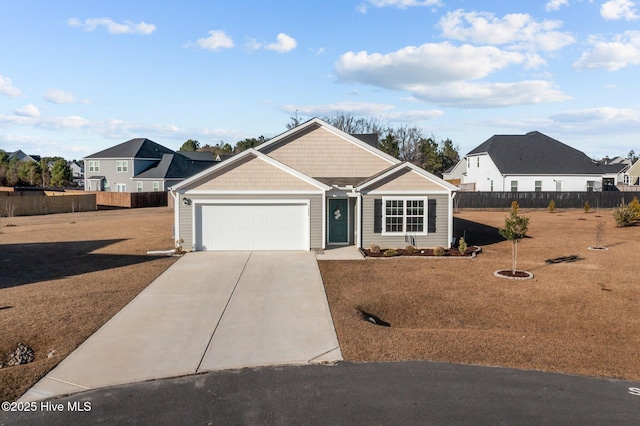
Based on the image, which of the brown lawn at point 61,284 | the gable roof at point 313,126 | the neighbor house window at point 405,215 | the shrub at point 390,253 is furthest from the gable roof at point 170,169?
the shrub at point 390,253

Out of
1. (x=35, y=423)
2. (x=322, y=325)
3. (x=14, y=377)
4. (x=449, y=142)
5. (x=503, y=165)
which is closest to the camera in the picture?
(x=35, y=423)

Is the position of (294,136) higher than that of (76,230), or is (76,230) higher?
(294,136)

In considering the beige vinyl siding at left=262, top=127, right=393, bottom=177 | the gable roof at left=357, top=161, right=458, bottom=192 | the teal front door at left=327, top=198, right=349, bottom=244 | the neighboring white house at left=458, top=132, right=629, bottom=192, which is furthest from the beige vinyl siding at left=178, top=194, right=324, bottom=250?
the neighboring white house at left=458, top=132, right=629, bottom=192

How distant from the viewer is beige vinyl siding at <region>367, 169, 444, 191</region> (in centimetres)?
2055

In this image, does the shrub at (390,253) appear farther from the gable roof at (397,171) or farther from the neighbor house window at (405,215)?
the gable roof at (397,171)

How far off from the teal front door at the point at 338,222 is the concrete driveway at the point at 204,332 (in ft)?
21.2

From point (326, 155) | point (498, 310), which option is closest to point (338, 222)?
point (326, 155)

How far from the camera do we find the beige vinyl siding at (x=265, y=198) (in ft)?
67.3

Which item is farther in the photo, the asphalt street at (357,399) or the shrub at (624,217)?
the shrub at (624,217)

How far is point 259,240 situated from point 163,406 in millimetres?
14154

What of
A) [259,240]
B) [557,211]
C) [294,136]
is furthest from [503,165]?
[259,240]

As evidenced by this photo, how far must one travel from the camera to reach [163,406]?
22.1ft

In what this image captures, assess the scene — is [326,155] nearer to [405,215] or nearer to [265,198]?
[265,198]

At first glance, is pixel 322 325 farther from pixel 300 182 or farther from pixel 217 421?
pixel 300 182
